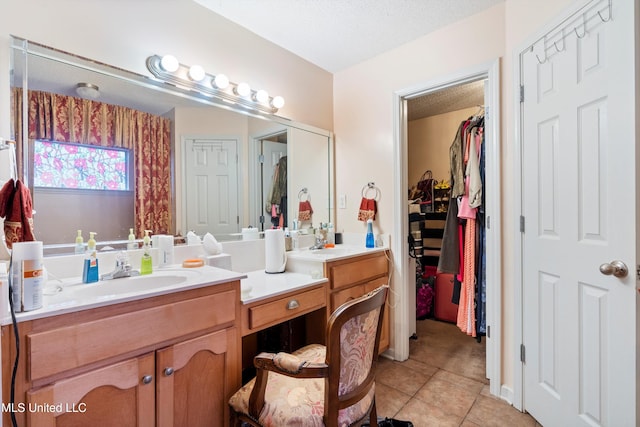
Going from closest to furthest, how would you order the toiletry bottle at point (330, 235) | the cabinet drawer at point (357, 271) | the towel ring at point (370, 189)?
the cabinet drawer at point (357, 271)
the towel ring at point (370, 189)
the toiletry bottle at point (330, 235)

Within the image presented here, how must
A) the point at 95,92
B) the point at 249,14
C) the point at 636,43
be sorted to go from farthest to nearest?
the point at 249,14 < the point at 95,92 < the point at 636,43

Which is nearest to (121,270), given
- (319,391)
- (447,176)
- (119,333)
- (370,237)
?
(119,333)

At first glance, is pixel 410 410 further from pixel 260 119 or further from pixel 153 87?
pixel 153 87

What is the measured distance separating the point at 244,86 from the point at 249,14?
0.44m

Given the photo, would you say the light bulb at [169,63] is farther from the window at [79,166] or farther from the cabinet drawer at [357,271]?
the cabinet drawer at [357,271]

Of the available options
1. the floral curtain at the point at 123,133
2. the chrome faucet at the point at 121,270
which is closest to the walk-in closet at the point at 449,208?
the floral curtain at the point at 123,133

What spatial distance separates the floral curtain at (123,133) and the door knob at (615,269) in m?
2.07

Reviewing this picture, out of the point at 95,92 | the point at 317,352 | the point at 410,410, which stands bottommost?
the point at 410,410

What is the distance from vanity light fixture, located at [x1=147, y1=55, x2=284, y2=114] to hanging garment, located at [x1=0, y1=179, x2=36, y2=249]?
881 millimetres

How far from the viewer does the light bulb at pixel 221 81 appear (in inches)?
73.4

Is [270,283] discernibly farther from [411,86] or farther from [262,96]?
[411,86]

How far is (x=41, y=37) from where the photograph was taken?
132 centimetres

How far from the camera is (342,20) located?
2.02 meters

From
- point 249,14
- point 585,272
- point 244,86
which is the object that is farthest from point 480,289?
point 249,14
